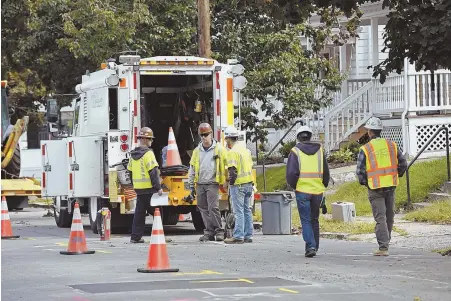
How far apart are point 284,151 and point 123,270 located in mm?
18585

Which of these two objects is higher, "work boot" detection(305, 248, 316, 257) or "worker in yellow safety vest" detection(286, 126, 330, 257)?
"worker in yellow safety vest" detection(286, 126, 330, 257)

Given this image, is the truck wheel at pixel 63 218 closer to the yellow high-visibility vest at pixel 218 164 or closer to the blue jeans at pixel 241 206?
the yellow high-visibility vest at pixel 218 164

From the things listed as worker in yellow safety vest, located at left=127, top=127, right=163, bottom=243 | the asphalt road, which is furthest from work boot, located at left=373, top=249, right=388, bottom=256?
worker in yellow safety vest, located at left=127, top=127, right=163, bottom=243

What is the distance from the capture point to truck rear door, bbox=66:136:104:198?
20.4 m

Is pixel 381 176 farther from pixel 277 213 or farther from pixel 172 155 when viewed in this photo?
pixel 172 155

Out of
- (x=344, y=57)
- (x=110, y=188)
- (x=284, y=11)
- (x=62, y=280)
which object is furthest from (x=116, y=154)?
(x=344, y=57)

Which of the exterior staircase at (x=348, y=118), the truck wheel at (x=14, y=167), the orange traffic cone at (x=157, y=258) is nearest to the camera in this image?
the orange traffic cone at (x=157, y=258)

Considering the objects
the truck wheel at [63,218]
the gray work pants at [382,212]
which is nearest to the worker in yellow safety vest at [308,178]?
the gray work pants at [382,212]

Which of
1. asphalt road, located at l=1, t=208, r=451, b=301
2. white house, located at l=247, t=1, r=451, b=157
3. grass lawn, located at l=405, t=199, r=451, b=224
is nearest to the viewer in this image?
asphalt road, located at l=1, t=208, r=451, b=301

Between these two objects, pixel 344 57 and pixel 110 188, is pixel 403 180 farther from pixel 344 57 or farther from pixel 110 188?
pixel 344 57

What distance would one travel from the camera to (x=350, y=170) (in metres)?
26.8

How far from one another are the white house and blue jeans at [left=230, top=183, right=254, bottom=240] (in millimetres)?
10282

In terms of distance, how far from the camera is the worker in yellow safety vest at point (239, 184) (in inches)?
683

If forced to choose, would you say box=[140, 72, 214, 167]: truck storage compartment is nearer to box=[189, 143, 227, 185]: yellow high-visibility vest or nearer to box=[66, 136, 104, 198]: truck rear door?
box=[66, 136, 104, 198]: truck rear door
